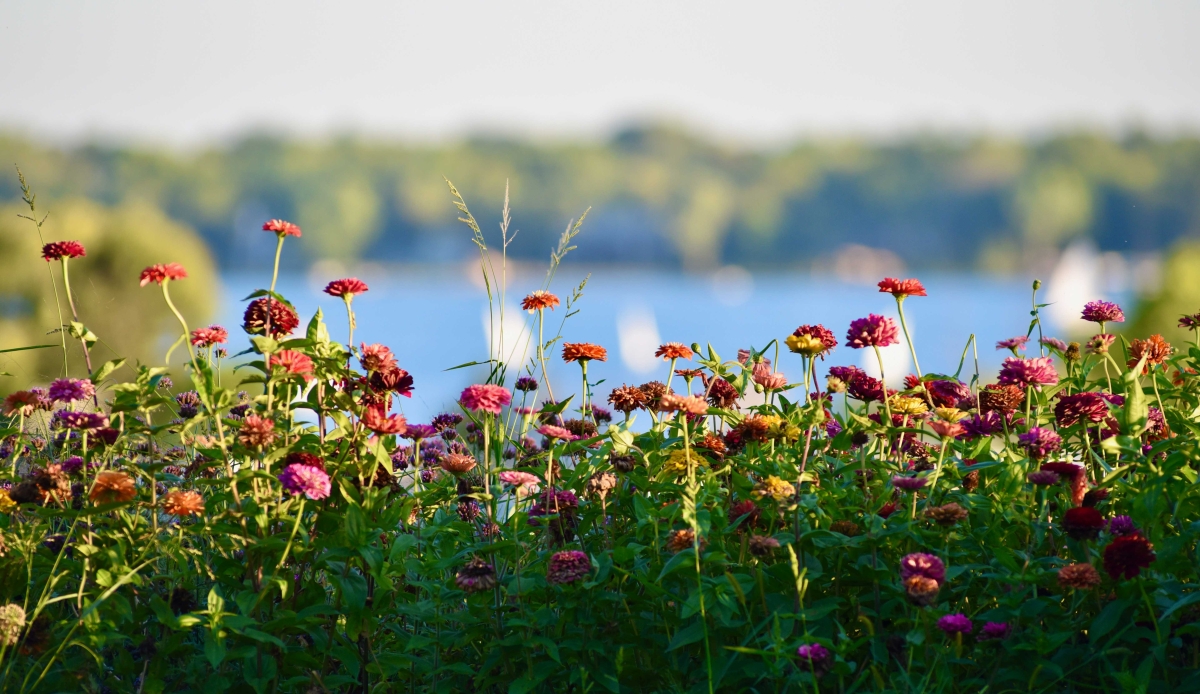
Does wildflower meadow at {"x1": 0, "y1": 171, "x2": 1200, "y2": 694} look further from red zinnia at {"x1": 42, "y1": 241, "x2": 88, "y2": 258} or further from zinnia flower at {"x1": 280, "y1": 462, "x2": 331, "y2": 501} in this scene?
red zinnia at {"x1": 42, "y1": 241, "x2": 88, "y2": 258}

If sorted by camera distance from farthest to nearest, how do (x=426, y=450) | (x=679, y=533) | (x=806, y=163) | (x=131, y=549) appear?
1. (x=806, y=163)
2. (x=426, y=450)
3. (x=131, y=549)
4. (x=679, y=533)

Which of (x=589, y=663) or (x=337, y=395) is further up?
(x=337, y=395)

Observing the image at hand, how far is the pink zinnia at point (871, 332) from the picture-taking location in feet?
7.14

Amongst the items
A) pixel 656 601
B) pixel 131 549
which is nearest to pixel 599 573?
pixel 656 601

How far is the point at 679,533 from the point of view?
184 centimetres

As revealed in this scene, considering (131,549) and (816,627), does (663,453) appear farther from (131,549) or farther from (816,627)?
(131,549)

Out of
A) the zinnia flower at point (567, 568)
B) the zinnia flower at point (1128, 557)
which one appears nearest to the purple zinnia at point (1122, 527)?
the zinnia flower at point (1128, 557)

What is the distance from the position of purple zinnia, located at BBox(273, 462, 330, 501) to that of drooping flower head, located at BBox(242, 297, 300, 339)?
0.96 ft

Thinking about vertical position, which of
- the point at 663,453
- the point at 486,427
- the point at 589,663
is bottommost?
the point at 589,663

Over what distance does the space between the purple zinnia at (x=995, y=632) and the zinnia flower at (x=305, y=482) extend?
1.21 m

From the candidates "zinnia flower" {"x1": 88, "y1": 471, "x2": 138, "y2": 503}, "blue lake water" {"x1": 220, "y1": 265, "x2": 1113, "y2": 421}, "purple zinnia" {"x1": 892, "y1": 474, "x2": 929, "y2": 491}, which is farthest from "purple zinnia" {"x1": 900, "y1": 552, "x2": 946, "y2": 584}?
"blue lake water" {"x1": 220, "y1": 265, "x2": 1113, "y2": 421}

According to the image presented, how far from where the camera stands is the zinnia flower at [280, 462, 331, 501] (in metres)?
1.82

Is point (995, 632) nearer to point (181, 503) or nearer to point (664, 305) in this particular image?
point (181, 503)

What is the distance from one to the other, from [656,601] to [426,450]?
104 centimetres
